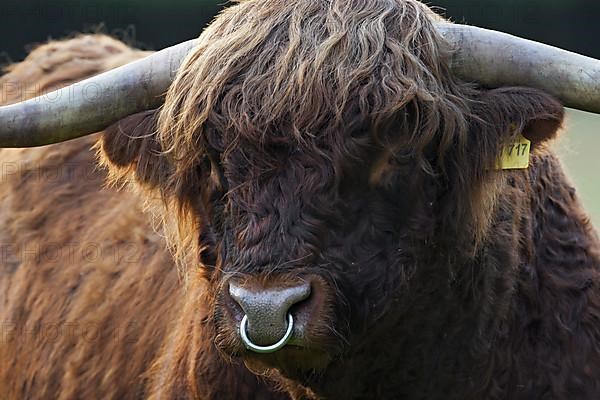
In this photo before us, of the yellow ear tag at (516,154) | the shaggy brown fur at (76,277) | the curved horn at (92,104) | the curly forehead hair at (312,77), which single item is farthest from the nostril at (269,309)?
the shaggy brown fur at (76,277)

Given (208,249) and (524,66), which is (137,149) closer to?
(208,249)

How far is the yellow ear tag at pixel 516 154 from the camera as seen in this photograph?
351cm

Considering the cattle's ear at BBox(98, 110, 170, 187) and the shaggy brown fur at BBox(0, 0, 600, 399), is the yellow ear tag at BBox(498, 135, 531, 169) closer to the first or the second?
the shaggy brown fur at BBox(0, 0, 600, 399)

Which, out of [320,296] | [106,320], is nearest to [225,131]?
[320,296]

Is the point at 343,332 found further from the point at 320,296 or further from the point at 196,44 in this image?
the point at 196,44

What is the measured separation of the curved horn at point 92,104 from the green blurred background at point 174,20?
11.3 m

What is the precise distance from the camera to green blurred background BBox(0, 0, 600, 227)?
605 inches

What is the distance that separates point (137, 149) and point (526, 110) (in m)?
1.24

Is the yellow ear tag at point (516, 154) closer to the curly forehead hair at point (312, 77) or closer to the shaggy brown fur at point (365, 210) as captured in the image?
the shaggy brown fur at point (365, 210)

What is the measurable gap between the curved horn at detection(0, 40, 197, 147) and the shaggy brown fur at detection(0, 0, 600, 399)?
0.25ft

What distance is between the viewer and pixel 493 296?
12.3ft

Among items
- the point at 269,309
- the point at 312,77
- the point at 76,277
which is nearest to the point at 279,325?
the point at 269,309

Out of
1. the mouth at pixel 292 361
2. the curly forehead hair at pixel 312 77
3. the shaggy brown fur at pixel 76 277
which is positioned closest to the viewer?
the mouth at pixel 292 361

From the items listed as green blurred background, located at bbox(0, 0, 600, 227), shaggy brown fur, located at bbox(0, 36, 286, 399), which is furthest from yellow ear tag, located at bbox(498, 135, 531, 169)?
green blurred background, located at bbox(0, 0, 600, 227)
